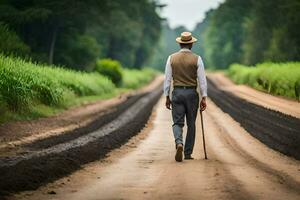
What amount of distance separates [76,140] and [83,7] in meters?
30.8

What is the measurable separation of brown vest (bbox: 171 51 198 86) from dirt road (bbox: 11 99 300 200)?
1.44m

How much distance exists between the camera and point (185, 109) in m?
12.2

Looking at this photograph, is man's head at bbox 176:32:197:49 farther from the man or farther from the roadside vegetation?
the roadside vegetation

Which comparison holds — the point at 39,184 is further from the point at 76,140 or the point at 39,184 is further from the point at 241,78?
the point at 241,78

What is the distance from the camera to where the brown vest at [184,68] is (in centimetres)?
1196

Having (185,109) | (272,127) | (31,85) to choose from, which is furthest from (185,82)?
(31,85)

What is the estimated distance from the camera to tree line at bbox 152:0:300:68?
5413 centimetres

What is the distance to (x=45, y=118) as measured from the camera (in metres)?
21.5

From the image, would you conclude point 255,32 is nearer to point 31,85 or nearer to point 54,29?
point 54,29

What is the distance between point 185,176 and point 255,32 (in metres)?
65.2

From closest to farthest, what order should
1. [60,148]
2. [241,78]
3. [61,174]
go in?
[61,174] → [60,148] → [241,78]

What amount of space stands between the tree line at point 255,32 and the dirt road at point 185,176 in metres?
40.2

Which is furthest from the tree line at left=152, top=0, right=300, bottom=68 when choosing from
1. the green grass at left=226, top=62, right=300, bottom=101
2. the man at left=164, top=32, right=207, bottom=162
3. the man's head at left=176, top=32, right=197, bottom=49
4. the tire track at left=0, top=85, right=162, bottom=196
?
the man at left=164, top=32, right=207, bottom=162

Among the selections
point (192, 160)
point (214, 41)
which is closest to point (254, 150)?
point (192, 160)
